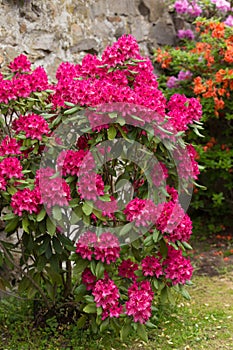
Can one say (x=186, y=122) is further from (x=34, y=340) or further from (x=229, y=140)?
(x=229, y=140)

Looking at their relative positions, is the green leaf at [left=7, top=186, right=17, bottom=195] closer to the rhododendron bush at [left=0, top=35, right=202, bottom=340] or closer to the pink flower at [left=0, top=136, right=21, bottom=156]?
the rhododendron bush at [left=0, top=35, right=202, bottom=340]

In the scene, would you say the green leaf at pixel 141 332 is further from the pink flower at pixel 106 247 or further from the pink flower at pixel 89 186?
the pink flower at pixel 89 186

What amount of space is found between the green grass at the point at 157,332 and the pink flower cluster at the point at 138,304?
33 centimetres

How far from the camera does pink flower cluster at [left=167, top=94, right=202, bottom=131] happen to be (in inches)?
106

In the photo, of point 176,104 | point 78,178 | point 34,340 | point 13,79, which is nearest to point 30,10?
point 13,79

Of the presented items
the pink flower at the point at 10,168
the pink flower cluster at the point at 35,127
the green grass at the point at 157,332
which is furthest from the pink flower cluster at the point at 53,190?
the green grass at the point at 157,332

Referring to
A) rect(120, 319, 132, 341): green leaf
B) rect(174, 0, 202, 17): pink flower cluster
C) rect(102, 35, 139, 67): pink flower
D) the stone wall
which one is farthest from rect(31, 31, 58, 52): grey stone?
rect(120, 319, 132, 341): green leaf

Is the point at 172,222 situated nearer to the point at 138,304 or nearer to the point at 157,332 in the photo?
the point at 138,304

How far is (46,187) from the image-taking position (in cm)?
232

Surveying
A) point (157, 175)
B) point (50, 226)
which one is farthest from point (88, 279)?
point (157, 175)

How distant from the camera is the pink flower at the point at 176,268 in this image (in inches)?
104

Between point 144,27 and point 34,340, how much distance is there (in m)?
2.63

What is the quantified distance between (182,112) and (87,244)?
31.7 inches

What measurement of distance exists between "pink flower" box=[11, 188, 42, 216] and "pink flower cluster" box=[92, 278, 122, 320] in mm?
477
